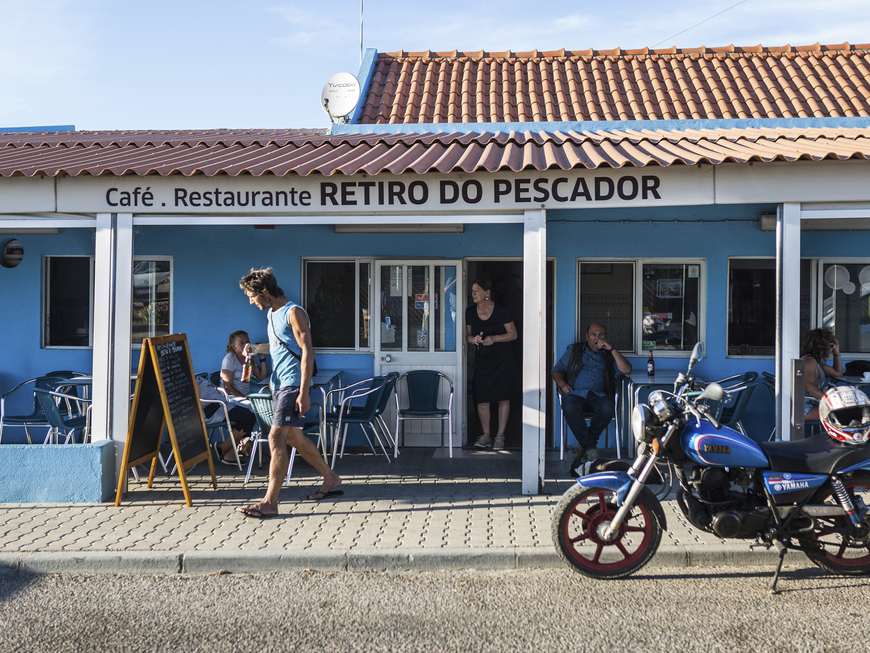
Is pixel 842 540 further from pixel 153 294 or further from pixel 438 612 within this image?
pixel 153 294

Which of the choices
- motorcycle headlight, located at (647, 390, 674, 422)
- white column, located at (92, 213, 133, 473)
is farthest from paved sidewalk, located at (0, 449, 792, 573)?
motorcycle headlight, located at (647, 390, 674, 422)

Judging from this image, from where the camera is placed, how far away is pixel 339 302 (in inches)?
326

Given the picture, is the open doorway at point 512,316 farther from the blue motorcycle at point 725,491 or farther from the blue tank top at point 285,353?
the blue motorcycle at point 725,491

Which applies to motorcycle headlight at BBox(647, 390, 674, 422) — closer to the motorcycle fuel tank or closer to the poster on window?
the motorcycle fuel tank

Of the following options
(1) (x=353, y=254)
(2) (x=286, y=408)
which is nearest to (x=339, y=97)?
(1) (x=353, y=254)

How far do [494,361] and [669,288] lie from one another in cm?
211

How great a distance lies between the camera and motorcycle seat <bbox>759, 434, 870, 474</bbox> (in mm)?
4223

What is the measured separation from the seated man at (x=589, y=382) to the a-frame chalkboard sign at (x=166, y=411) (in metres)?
3.36

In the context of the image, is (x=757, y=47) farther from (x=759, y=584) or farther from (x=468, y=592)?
(x=468, y=592)

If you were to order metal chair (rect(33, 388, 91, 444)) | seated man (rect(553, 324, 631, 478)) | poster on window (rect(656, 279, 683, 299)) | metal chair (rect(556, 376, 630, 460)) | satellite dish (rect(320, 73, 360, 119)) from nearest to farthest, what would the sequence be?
metal chair (rect(33, 388, 91, 444)) → seated man (rect(553, 324, 631, 478)) → metal chair (rect(556, 376, 630, 460)) → poster on window (rect(656, 279, 683, 299)) → satellite dish (rect(320, 73, 360, 119))

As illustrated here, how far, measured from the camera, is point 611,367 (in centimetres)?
733

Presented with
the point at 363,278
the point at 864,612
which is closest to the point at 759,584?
the point at 864,612

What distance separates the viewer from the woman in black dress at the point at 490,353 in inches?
311

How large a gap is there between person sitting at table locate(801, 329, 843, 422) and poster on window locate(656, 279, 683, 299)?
4.51 ft
